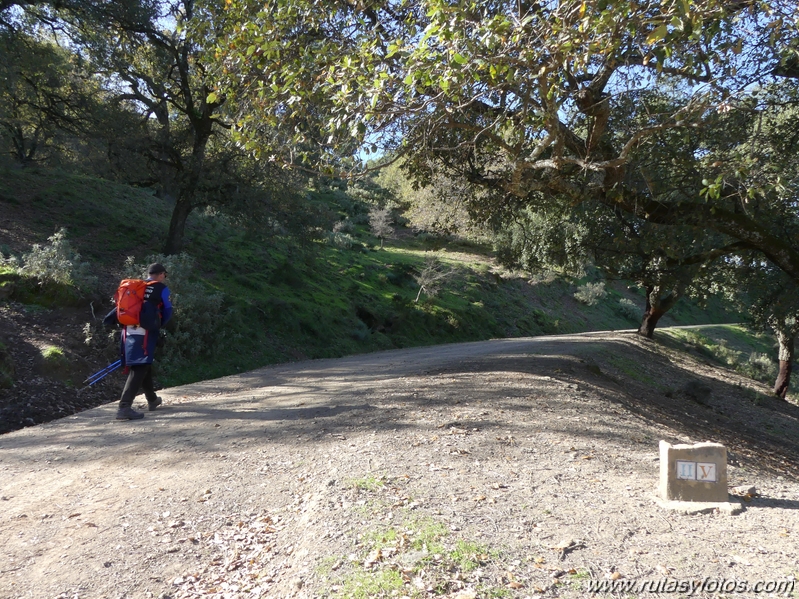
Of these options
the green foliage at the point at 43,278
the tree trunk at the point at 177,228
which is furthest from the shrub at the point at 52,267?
the tree trunk at the point at 177,228

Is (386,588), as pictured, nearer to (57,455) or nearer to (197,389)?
Result: (57,455)

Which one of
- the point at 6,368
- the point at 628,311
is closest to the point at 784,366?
the point at 6,368

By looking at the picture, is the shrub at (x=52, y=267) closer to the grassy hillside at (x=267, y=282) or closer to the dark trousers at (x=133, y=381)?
the grassy hillside at (x=267, y=282)

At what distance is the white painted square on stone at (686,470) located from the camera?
415 centimetres

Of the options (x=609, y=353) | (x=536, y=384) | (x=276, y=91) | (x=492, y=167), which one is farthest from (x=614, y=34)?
(x=609, y=353)

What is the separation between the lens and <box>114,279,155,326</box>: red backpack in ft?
21.7

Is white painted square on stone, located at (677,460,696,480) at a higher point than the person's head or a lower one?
lower

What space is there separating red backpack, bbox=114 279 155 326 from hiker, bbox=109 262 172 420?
5cm

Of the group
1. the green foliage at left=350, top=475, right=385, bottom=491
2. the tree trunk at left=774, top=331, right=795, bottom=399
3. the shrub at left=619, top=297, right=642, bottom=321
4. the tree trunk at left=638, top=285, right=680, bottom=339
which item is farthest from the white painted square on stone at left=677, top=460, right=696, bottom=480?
the shrub at left=619, top=297, right=642, bottom=321

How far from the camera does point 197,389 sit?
9.48 metres

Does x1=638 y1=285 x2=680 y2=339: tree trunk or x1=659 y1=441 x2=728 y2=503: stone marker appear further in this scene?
x1=638 y1=285 x2=680 y2=339: tree trunk

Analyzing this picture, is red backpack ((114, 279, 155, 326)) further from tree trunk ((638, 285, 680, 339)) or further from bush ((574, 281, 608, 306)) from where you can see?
bush ((574, 281, 608, 306))

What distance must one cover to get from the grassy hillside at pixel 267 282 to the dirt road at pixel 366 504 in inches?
206

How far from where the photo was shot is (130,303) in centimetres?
662
